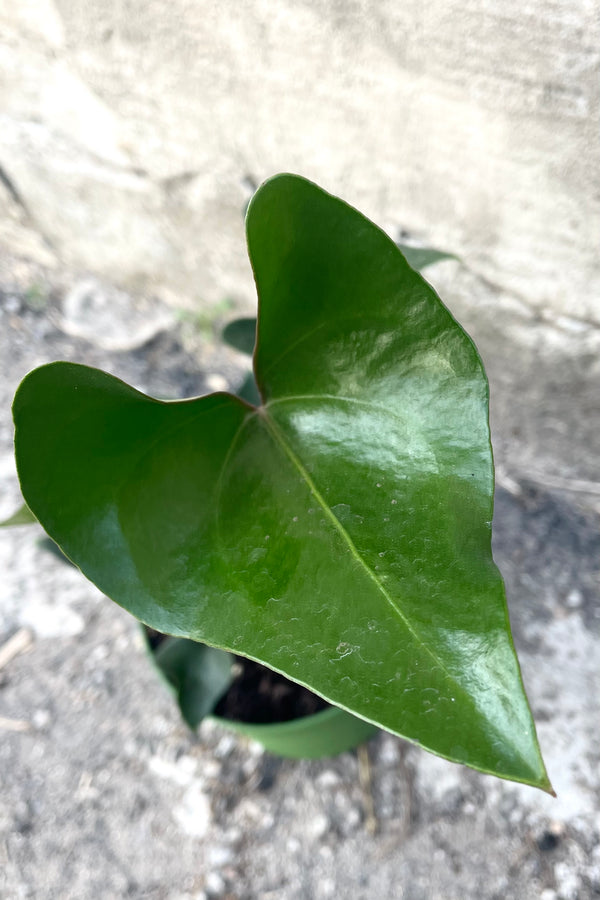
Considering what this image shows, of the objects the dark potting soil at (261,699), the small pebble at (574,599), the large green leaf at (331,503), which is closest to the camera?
the large green leaf at (331,503)

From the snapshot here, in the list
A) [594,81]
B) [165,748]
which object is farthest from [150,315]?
[594,81]

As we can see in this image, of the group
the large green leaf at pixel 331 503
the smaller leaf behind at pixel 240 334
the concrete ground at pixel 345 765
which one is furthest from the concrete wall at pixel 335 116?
the large green leaf at pixel 331 503

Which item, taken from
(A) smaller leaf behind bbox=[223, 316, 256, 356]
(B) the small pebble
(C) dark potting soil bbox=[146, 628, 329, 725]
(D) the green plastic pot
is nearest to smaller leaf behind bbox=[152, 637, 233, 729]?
(D) the green plastic pot

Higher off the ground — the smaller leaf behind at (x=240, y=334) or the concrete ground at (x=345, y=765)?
the smaller leaf behind at (x=240, y=334)

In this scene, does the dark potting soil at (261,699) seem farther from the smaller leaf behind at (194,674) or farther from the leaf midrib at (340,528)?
the leaf midrib at (340,528)

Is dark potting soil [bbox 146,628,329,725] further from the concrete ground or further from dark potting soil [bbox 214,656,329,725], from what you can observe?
the concrete ground
